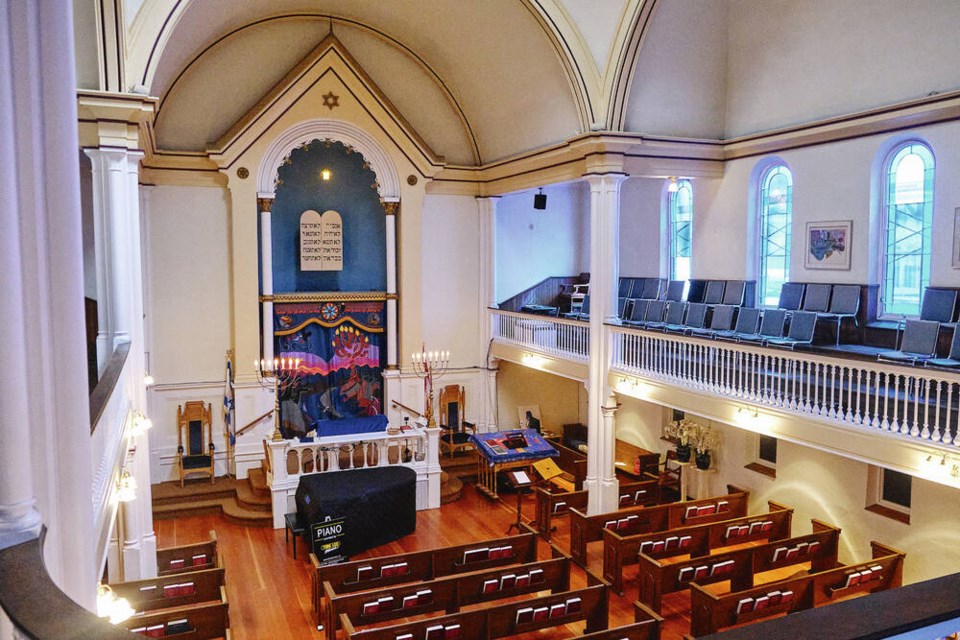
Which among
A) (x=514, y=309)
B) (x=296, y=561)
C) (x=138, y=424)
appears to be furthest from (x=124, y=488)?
(x=514, y=309)

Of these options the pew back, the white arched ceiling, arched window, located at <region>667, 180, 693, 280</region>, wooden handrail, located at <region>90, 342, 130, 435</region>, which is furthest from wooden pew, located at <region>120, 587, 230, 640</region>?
arched window, located at <region>667, 180, 693, 280</region>

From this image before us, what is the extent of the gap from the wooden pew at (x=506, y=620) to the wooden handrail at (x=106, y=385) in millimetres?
3363

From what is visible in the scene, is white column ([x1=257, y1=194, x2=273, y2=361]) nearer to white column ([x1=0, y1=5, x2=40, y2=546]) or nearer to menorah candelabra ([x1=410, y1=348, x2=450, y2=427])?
menorah candelabra ([x1=410, y1=348, x2=450, y2=427])

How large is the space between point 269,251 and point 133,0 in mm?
6399

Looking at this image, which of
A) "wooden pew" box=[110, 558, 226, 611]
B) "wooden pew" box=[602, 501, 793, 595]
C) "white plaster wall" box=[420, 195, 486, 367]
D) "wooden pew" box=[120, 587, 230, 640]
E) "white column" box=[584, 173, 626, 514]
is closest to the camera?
"wooden pew" box=[120, 587, 230, 640]

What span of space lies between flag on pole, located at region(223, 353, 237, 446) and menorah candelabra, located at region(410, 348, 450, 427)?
12.5 feet

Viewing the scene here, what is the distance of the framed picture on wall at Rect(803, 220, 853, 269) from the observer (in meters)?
12.4

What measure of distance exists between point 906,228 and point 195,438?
44.5ft

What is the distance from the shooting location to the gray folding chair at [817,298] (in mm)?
12508

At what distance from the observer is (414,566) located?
10211mm

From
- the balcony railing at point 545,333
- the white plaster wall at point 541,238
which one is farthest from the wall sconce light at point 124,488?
the white plaster wall at point 541,238

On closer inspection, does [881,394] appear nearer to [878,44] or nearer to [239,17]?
[878,44]

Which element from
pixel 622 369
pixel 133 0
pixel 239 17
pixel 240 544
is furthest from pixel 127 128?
pixel 622 369

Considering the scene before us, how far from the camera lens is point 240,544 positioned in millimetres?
13000
